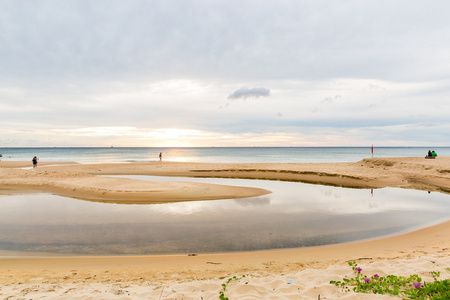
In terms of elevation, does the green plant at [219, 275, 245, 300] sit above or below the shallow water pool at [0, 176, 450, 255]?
above

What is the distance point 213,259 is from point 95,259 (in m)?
4.24

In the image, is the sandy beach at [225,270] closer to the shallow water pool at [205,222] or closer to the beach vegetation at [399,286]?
the beach vegetation at [399,286]

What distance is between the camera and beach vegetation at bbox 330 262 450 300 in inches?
201

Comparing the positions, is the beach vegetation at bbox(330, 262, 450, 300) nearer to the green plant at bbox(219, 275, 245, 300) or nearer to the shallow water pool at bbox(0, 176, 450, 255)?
the green plant at bbox(219, 275, 245, 300)

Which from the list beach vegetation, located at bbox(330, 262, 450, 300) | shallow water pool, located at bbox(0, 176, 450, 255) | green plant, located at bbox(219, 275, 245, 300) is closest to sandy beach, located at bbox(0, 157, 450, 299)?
green plant, located at bbox(219, 275, 245, 300)

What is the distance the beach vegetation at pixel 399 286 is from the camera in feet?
16.8

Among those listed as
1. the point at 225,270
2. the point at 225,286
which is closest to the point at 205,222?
the point at 225,270

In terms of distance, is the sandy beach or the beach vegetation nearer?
the beach vegetation

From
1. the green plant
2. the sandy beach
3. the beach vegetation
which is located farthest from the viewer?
the sandy beach

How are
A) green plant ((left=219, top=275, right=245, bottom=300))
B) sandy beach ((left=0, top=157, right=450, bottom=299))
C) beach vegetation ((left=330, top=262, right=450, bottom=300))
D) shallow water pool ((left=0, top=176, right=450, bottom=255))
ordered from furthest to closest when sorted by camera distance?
shallow water pool ((left=0, top=176, right=450, bottom=255)), sandy beach ((left=0, top=157, right=450, bottom=299)), green plant ((left=219, top=275, right=245, bottom=300)), beach vegetation ((left=330, top=262, right=450, bottom=300))

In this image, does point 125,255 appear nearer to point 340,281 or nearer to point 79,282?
point 79,282

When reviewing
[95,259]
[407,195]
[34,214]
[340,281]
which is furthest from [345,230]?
[34,214]

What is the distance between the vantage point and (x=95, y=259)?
28.7 feet

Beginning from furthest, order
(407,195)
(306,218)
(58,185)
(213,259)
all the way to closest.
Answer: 1. (58,185)
2. (407,195)
3. (306,218)
4. (213,259)
